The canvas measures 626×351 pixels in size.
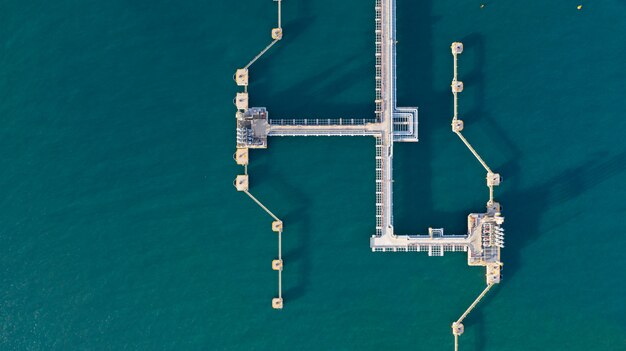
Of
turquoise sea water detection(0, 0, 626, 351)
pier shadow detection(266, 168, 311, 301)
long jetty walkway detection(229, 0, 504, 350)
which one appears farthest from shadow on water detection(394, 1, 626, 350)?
pier shadow detection(266, 168, 311, 301)

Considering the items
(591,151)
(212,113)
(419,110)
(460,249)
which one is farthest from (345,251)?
(591,151)

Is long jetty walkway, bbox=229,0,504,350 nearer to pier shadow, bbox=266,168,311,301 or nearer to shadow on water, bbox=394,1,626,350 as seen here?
pier shadow, bbox=266,168,311,301

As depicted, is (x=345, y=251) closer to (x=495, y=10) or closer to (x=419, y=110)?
(x=419, y=110)

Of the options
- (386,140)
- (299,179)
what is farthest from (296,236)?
(386,140)

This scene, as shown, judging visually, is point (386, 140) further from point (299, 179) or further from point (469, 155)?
point (299, 179)

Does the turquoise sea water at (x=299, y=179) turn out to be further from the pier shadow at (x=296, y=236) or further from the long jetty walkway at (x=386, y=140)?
the long jetty walkway at (x=386, y=140)
